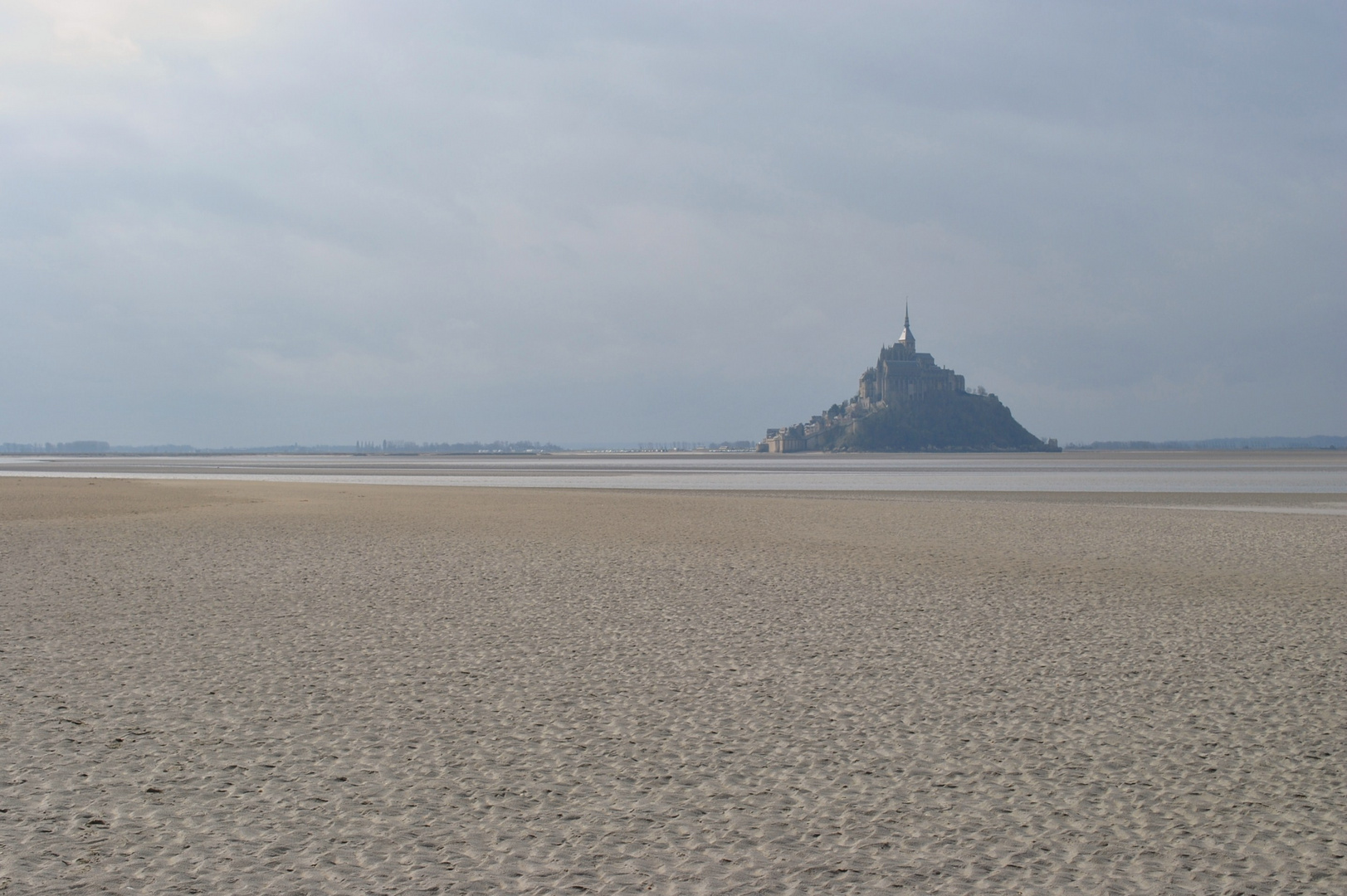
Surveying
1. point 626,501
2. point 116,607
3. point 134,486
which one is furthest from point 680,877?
point 134,486

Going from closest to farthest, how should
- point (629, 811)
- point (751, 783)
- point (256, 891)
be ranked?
point (256, 891), point (629, 811), point (751, 783)

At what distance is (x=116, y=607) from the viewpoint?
11195 millimetres

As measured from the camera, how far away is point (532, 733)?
655cm

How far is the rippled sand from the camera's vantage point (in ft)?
15.2

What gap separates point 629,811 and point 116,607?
8742mm

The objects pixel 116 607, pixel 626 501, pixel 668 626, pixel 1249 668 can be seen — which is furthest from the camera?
pixel 626 501

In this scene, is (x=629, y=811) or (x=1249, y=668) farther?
(x=1249, y=668)

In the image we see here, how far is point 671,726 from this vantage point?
22.2 feet

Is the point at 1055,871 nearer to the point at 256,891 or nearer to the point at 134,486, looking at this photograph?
the point at 256,891

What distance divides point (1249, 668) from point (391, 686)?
24.6 feet

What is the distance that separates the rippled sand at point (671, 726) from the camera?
182 inches

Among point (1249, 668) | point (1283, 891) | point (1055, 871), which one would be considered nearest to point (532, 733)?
point (1055, 871)

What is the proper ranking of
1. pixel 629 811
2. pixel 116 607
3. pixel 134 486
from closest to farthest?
pixel 629 811
pixel 116 607
pixel 134 486

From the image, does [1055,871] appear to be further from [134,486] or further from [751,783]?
[134,486]
